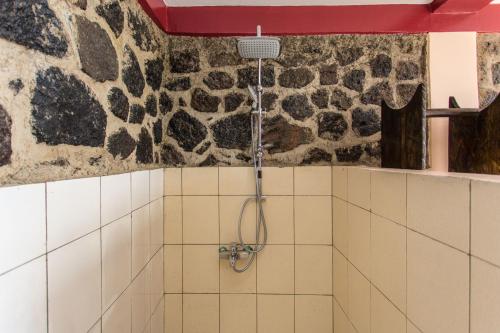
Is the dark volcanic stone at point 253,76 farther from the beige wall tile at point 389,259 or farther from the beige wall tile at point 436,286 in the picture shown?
the beige wall tile at point 436,286

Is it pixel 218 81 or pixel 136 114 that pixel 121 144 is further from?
pixel 218 81

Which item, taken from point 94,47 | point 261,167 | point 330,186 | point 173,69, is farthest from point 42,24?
point 330,186

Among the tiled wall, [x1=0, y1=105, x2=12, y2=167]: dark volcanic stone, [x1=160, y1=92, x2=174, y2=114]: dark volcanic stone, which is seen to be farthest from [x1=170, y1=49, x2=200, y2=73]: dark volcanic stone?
[x1=0, y1=105, x2=12, y2=167]: dark volcanic stone

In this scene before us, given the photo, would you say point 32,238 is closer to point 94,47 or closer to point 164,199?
Result: point 94,47

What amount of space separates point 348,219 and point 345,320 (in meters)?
0.52

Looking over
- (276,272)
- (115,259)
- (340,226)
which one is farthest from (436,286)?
(276,272)

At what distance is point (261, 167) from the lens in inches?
69.6

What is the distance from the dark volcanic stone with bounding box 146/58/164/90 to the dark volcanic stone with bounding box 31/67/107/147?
1.87 ft

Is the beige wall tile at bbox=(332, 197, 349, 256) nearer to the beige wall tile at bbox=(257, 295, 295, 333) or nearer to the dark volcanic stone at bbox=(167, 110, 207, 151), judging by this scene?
the beige wall tile at bbox=(257, 295, 295, 333)

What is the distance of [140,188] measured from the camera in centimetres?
138

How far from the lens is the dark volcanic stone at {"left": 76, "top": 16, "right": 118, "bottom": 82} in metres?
0.93

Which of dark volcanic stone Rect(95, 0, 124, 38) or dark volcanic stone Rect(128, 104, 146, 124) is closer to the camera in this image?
dark volcanic stone Rect(95, 0, 124, 38)

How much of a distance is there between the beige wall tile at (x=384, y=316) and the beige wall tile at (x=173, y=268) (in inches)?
42.4

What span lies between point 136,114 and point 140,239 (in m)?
0.57
